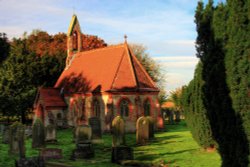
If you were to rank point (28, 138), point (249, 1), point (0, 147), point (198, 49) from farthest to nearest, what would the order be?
1. point (28, 138)
2. point (0, 147)
3. point (198, 49)
4. point (249, 1)

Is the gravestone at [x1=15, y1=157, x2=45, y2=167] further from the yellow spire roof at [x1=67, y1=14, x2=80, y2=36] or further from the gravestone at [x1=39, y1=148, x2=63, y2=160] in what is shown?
the yellow spire roof at [x1=67, y1=14, x2=80, y2=36]

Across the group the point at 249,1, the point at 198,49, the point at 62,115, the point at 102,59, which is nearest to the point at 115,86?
Answer: the point at 102,59

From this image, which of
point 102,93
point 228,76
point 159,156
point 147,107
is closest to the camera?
point 228,76

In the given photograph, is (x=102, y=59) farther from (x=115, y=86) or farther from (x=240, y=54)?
(x=240, y=54)

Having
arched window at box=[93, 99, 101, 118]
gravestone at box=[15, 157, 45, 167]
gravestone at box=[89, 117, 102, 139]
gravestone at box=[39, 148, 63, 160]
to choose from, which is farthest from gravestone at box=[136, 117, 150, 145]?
arched window at box=[93, 99, 101, 118]

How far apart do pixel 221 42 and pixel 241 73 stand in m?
1.08

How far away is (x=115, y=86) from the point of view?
31750 millimetres

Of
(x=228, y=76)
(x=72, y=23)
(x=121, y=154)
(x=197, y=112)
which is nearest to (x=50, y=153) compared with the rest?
(x=121, y=154)

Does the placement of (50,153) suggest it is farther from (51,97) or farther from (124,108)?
(51,97)

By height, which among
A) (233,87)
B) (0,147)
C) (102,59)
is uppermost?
(102,59)

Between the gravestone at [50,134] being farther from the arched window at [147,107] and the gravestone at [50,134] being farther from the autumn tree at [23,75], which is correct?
the autumn tree at [23,75]

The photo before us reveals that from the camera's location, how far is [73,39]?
43.7 m

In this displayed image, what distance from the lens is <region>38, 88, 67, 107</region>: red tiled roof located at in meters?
36.3

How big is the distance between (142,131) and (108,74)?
1304cm
